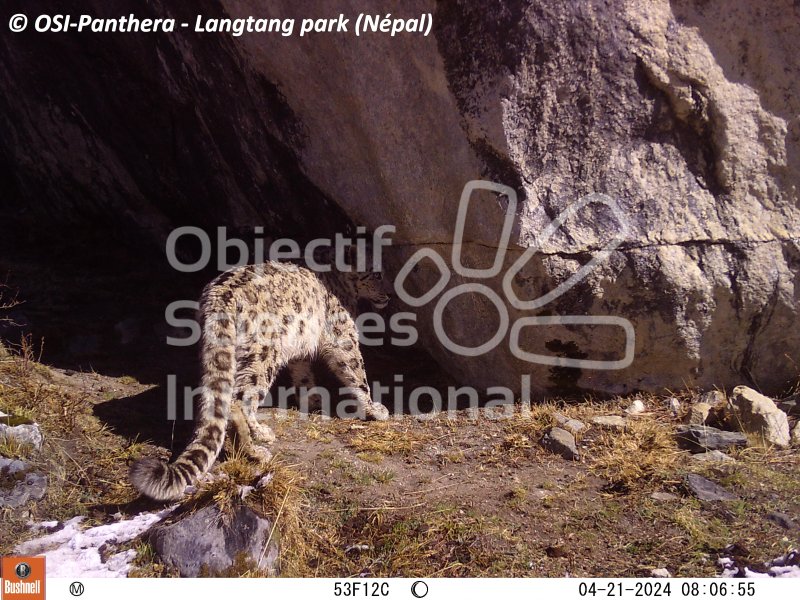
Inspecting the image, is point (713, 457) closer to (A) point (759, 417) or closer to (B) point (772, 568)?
(A) point (759, 417)

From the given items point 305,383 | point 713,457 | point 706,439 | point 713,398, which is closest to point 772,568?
point 713,457

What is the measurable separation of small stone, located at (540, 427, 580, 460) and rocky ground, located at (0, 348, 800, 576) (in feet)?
0.05

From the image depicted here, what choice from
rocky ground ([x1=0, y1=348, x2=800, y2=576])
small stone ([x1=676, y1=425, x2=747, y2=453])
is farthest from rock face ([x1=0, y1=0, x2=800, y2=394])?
small stone ([x1=676, y1=425, x2=747, y2=453])

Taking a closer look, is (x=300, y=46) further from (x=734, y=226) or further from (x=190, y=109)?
(x=734, y=226)

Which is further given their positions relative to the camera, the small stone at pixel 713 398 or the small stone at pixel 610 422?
the small stone at pixel 713 398

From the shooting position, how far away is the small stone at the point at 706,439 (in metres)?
5.44

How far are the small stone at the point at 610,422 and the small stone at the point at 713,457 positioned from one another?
0.56 meters

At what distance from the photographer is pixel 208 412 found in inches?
198

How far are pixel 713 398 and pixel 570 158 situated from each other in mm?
2199

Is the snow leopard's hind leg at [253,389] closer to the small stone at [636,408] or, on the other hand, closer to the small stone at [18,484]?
the small stone at [18,484]

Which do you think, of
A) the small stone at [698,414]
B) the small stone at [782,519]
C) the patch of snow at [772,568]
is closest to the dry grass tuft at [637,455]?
the small stone at [698,414]

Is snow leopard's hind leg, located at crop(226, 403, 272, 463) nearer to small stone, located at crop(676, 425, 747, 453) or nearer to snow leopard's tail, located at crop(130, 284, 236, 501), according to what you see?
snow leopard's tail, located at crop(130, 284, 236, 501)

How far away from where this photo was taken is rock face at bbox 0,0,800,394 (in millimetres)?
5570

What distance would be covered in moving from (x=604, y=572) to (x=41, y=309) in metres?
5.96
